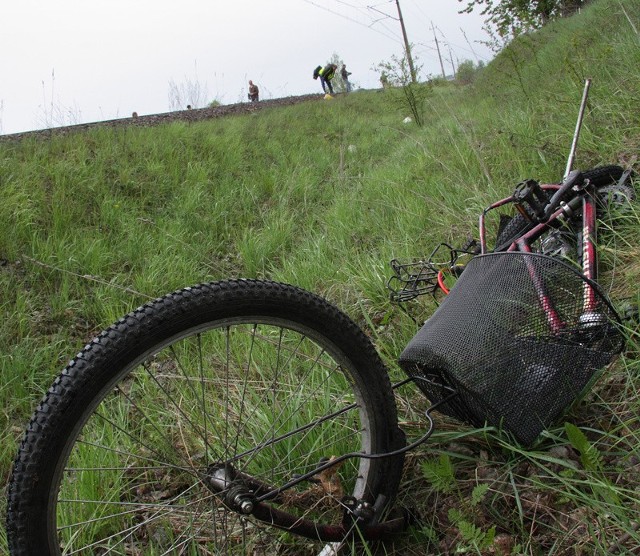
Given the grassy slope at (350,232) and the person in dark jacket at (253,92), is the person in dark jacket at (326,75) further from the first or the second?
the grassy slope at (350,232)

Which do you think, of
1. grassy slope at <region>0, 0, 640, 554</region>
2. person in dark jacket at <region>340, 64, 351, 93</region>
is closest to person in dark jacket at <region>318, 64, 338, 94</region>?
person in dark jacket at <region>340, 64, 351, 93</region>

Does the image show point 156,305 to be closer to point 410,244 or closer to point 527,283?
point 527,283

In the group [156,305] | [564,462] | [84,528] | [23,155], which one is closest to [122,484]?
[84,528]

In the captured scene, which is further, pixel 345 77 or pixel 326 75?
pixel 345 77

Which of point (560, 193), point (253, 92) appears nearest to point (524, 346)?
point (560, 193)

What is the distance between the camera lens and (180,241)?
4371 millimetres

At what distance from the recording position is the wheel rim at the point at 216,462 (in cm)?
145

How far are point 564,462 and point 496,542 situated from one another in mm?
275

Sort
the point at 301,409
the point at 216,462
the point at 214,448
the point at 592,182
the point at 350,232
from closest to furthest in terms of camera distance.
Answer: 1. the point at 216,462
2. the point at 214,448
3. the point at 301,409
4. the point at 592,182
5. the point at 350,232

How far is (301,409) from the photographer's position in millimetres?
2008

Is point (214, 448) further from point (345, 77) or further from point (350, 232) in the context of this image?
point (345, 77)

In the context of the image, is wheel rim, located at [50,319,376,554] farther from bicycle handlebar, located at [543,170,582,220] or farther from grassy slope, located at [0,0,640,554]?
bicycle handlebar, located at [543,170,582,220]

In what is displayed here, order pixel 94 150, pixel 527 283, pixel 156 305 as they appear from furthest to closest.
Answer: pixel 94 150
pixel 527 283
pixel 156 305

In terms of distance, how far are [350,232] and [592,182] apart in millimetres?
1936
